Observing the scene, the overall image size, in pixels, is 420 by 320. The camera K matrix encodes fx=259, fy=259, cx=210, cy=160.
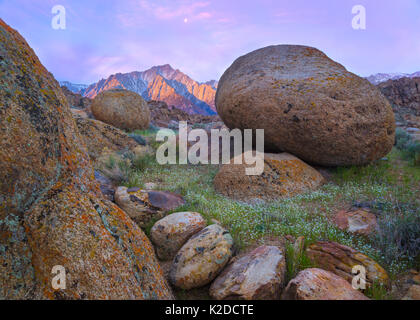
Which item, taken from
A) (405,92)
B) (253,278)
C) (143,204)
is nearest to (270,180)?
(143,204)

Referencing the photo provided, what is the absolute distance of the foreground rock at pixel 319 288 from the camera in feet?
7.59

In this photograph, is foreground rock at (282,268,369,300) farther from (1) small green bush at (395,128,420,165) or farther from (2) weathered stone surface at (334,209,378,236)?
(1) small green bush at (395,128,420,165)

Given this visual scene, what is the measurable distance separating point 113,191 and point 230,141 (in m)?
4.66

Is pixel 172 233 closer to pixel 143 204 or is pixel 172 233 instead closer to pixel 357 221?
pixel 143 204

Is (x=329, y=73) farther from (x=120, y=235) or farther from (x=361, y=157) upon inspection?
(x=120, y=235)

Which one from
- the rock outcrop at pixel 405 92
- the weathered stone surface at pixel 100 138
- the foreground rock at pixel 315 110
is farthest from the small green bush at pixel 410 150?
the rock outcrop at pixel 405 92

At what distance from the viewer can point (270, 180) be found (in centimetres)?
595

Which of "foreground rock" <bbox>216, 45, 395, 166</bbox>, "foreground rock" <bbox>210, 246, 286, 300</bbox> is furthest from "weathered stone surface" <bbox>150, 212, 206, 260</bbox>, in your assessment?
"foreground rock" <bbox>216, 45, 395, 166</bbox>

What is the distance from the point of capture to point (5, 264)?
6.19 ft

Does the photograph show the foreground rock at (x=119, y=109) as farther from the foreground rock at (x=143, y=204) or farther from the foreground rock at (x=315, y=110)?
the foreground rock at (x=143, y=204)

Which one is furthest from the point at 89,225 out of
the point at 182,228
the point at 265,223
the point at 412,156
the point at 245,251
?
the point at 412,156

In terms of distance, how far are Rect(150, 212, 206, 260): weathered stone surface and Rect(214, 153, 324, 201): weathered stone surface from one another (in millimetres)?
2148

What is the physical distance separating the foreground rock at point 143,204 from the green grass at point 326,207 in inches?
13.4

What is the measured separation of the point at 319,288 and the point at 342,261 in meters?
0.65
